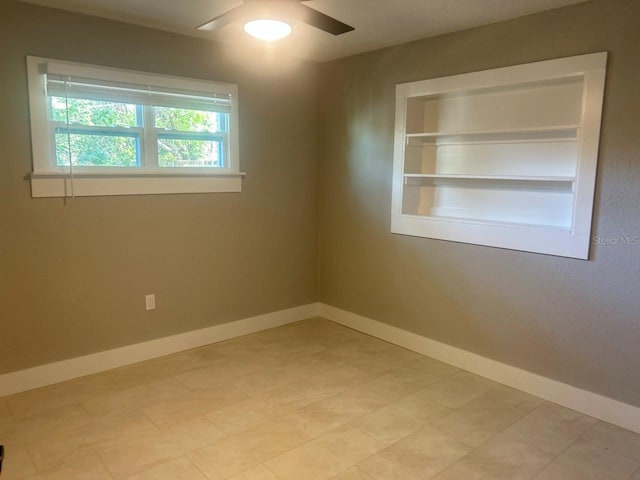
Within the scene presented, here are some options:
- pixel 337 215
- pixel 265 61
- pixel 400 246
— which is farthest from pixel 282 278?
pixel 265 61

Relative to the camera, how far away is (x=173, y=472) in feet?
7.18

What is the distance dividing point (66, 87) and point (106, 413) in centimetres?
199

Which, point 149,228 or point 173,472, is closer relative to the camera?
point 173,472

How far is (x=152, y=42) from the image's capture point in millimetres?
3246

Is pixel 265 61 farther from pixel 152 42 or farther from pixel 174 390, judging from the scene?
pixel 174 390

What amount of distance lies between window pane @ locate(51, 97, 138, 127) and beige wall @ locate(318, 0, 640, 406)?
1736 mm

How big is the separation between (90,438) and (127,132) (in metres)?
A: 1.96

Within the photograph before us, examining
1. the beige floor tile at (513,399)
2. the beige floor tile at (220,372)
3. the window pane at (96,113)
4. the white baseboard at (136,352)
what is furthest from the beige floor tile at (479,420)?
the window pane at (96,113)

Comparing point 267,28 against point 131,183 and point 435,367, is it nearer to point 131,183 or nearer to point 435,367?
point 131,183

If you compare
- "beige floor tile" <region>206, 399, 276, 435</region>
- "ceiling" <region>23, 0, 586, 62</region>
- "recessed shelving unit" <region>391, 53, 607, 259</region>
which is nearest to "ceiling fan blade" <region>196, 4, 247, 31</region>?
"ceiling" <region>23, 0, 586, 62</region>

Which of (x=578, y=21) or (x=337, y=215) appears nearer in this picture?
(x=578, y=21)

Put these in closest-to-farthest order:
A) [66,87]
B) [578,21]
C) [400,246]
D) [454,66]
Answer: [578,21]
[66,87]
[454,66]
[400,246]

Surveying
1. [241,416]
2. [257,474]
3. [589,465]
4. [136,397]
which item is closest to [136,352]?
[136,397]

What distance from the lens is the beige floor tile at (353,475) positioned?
2.16 m
